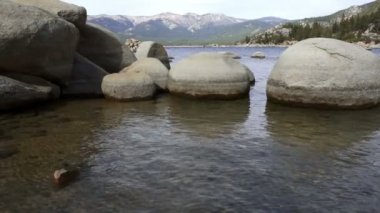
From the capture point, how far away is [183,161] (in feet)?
31.6

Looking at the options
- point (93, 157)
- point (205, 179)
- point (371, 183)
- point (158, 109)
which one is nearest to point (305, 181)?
point (371, 183)

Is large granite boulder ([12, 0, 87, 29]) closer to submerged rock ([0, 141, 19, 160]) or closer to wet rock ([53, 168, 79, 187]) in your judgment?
submerged rock ([0, 141, 19, 160])

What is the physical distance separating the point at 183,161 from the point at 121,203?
2.57 m

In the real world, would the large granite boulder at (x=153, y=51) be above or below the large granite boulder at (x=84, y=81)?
above

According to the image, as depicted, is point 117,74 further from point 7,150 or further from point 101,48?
point 7,150

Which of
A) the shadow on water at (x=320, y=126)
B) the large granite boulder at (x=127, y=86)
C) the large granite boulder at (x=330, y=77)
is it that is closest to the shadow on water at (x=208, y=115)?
the shadow on water at (x=320, y=126)

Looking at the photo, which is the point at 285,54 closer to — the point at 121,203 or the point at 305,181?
the point at 305,181

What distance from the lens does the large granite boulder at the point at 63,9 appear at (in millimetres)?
17984

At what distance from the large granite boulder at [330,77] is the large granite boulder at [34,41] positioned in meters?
8.85

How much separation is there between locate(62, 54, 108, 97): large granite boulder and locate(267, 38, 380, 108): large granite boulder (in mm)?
8298

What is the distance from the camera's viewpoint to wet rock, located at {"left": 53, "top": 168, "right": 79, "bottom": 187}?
26.9 feet

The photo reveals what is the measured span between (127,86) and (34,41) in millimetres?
3995

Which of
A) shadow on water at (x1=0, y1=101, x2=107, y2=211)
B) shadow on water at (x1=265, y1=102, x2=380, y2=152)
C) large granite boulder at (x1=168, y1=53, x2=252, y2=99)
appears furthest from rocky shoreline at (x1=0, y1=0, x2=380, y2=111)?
shadow on water at (x1=0, y1=101, x2=107, y2=211)

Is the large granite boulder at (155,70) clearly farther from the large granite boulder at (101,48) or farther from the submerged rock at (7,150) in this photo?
the submerged rock at (7,150)
